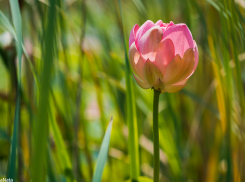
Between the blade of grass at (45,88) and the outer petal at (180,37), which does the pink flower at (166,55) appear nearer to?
the outer petal at (180,37)

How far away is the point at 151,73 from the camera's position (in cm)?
26

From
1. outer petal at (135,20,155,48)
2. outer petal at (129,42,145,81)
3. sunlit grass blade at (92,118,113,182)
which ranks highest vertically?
outer petal at (135,20,155,48)

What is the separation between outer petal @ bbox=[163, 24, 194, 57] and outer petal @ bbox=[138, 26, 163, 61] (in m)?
0.01

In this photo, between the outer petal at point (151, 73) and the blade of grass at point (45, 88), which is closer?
the blade of grass at point (45, 88)

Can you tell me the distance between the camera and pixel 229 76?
355 mm

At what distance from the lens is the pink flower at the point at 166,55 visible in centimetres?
25

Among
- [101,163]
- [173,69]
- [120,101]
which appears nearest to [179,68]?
[173,69]

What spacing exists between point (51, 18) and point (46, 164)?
26 centimetres

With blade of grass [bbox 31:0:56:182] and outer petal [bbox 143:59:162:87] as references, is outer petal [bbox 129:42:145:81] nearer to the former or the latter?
outer petal [bbox 143:59:162:87]

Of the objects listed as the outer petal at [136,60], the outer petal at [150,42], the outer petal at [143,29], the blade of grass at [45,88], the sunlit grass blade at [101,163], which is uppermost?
the outer petal at [143,29]

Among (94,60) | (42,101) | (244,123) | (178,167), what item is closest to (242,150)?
(244,123)

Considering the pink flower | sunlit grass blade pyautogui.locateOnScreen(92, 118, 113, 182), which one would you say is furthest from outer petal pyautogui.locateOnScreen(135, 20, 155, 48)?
sunlit grass blade pyautogui.locateOnScreen(92, 118, 113, 182)

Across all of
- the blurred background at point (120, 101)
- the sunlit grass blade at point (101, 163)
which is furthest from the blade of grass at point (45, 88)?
the sunlit grass blade at point (101, 163)

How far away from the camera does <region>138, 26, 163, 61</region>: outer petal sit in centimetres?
26
